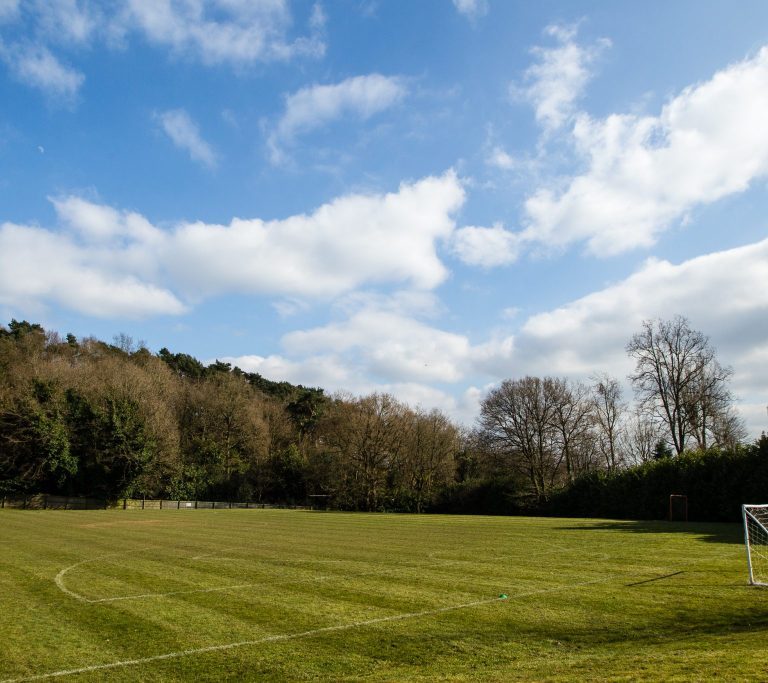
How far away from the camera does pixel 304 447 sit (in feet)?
240

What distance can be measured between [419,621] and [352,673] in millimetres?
2389

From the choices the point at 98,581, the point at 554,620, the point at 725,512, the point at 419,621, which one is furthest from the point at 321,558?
the point at 725,512

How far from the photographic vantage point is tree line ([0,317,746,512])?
158ft

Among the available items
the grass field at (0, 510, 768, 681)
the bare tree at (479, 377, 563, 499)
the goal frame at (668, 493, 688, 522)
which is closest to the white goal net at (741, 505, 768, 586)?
the grass field at (0, 510, 768, 681)

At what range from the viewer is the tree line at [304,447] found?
4816 cm

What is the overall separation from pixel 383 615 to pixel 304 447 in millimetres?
65839

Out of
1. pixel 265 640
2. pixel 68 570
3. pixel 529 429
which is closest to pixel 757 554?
pixel 265 640

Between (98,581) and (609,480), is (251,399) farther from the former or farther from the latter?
(98,581)

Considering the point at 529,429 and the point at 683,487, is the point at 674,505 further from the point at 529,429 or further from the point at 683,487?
the point at 529,429

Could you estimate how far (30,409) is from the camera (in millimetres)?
48406

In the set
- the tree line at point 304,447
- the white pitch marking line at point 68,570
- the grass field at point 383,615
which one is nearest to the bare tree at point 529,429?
the tree line at point 304,447

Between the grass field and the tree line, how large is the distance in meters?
34.7

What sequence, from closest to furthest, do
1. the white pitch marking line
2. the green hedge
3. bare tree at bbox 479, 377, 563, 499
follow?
the white pitch marking line → the green hedge → bare tree at bbox 479, 377, 563, 499

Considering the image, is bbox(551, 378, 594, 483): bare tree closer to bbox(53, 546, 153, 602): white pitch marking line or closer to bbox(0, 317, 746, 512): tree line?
bbox(0, 317, 746, 512): tree line
